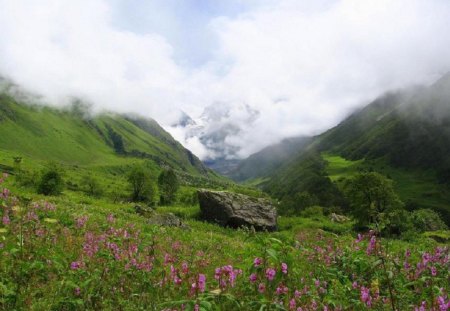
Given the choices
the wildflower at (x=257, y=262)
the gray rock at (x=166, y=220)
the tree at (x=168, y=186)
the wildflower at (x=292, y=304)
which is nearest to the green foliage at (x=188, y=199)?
the tree at (x=168, y=186)

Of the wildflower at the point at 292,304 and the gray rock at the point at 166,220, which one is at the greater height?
the gray rock at the point at 166,220

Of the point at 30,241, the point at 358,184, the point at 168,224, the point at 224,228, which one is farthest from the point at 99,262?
the point at 358,184

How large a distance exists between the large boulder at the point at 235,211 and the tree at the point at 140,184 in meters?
78.3

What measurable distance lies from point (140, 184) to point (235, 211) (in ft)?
273

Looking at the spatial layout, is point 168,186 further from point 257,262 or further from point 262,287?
point 257,262

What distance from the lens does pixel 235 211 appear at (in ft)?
105

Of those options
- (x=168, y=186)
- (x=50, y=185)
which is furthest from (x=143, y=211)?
(x=168, y=186)

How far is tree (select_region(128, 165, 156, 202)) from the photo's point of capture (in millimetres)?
109312

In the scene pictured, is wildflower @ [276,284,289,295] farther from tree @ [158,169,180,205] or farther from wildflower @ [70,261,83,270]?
tree @ [158,169,180,205]

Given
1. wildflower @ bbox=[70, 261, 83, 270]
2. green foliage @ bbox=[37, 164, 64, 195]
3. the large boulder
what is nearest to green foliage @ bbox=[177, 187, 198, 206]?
green foliage @ bbox=[37, 164, 64, 195]

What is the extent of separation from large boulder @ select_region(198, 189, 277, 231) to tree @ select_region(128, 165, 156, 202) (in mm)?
78269

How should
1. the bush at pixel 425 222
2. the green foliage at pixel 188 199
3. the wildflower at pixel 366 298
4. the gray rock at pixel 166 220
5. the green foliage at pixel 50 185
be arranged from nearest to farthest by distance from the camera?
the wildflower at pixel 366 298
the gray rock at pixel 166 220
the bush at pixel 425 222
the green foliage at pixel 50 185
the green foliage at pixel 188 199

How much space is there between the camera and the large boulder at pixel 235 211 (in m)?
31.4

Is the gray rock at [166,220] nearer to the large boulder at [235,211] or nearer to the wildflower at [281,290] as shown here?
the large boulder at [235,211]
